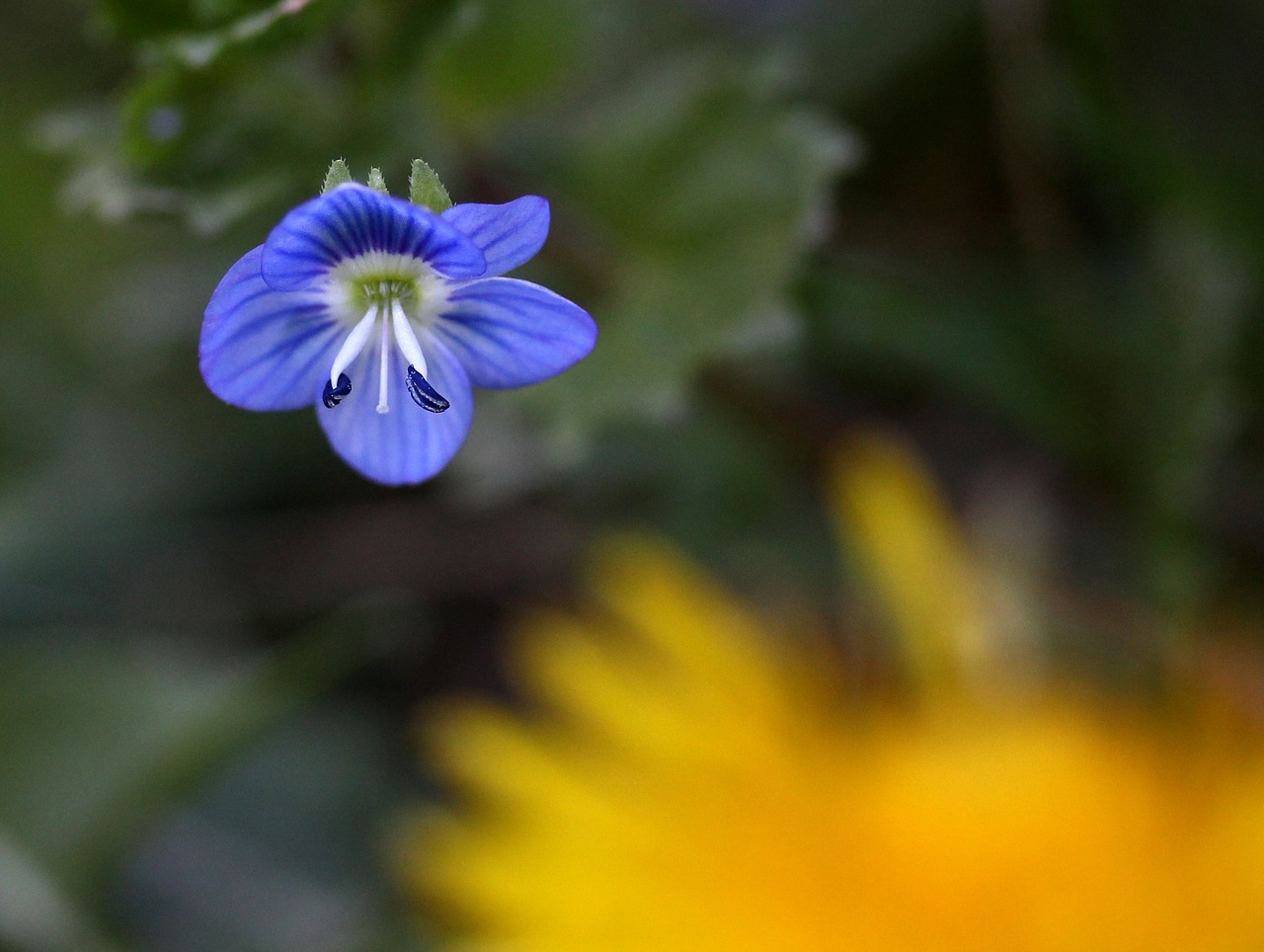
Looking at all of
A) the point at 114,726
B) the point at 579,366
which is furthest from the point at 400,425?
the point at 114,726

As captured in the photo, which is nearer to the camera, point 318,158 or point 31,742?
point 318,158

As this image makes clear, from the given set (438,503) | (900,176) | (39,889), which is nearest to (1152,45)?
(900,176)

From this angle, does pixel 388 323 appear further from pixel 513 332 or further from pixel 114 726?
pixel 114 726

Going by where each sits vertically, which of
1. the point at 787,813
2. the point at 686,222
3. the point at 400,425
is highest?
the point at 686,222

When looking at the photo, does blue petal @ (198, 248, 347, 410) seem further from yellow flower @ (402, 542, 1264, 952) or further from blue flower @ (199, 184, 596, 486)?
yellow flower @ (402, 542, 1264, 952)

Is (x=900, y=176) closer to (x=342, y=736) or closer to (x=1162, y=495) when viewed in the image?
(x=1162, y=495)

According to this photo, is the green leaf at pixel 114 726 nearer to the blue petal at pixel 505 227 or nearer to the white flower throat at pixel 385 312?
the white flower throat at pixel 385 312

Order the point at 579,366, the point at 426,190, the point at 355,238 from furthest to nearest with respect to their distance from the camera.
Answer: the point at 579,366 < the point at 355,238 < the point at 426,190

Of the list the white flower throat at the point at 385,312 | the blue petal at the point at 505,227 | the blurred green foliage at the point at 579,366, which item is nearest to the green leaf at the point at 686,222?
the blurred green foliage at the point at 579,366
